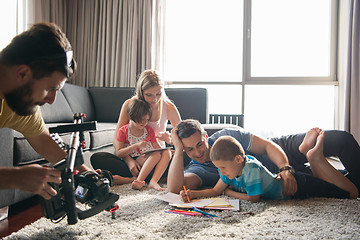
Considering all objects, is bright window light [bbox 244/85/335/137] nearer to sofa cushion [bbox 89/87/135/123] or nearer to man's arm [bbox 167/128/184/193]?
sofa cushion [bbox 89/87/135/123]

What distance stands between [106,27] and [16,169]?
12.3ft

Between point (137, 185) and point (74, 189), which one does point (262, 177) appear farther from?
point (74, 189)

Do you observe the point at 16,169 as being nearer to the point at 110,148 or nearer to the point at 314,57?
the point at 110,148

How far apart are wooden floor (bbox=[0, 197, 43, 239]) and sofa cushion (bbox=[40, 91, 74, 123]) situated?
3.13 ft

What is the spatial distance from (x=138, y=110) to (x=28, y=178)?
4.08ft

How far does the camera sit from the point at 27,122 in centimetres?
125

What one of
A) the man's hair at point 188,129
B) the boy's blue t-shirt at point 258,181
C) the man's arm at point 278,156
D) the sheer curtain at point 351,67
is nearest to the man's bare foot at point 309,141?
the man's arm at point 278,156

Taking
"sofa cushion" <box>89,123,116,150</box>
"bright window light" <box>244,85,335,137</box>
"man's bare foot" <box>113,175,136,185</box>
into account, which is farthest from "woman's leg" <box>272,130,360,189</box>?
"bright window light" <box>244,85,335,137</box>

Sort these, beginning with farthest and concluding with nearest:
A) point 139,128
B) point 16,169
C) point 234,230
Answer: point 139,128, point 234,230, point 16,169

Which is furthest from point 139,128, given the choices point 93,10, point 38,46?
point 93,10

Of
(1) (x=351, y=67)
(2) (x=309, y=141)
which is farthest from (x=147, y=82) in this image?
(1) (x=351, y=67)

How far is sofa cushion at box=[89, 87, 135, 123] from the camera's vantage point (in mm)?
3502

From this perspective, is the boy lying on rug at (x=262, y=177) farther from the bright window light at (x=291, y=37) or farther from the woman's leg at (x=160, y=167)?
the bright window light at (x=291, y=37)

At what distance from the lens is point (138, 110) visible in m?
2.09
